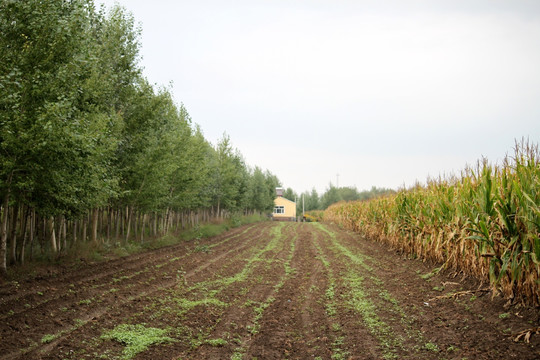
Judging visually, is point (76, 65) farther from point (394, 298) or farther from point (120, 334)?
point (394, 298)

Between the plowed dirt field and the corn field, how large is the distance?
481 mm

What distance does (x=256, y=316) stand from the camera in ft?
24.9

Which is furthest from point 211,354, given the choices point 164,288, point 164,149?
point 164,149

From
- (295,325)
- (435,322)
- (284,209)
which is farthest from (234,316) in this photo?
(284,209)

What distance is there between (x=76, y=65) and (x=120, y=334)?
6915 mm

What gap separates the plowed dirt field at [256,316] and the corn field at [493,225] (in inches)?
19.0

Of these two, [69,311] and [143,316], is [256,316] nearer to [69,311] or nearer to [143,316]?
[143,316]

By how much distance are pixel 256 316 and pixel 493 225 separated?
16.4 ft

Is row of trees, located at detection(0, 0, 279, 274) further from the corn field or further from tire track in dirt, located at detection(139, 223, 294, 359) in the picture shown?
the corn field

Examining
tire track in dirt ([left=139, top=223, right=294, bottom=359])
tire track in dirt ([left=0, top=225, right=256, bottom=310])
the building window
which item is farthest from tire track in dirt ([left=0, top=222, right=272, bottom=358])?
the building window

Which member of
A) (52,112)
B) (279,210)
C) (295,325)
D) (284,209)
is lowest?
(295,325)

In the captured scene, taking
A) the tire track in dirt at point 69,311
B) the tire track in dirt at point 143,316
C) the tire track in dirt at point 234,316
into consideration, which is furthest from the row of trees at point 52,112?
the tire track in dirt at point 234,316

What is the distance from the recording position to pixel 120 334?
6164 mm

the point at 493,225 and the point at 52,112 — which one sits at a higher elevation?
the point at 52,112
